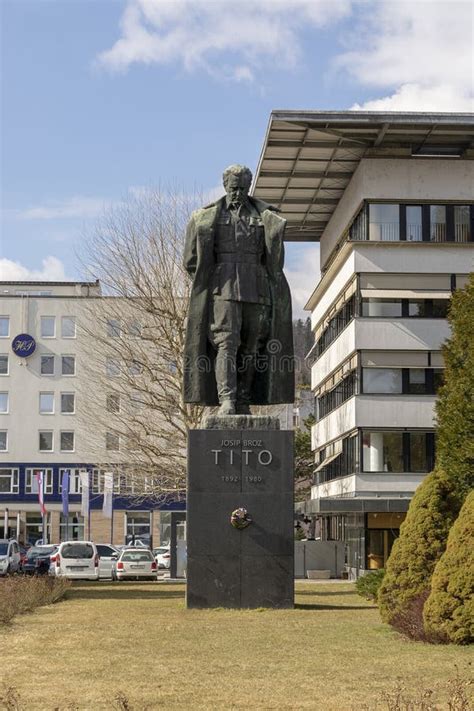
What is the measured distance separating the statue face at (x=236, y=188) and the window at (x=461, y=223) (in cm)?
3257

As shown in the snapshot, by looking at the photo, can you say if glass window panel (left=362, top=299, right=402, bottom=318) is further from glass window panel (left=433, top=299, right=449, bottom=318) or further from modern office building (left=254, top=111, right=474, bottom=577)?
glass window panel (left=433, top=299, right=449, bottom=318)

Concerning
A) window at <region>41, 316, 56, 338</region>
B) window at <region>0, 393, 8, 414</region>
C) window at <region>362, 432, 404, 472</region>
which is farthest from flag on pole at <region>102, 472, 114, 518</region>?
window at <region>41, 316, 56, 338</region>

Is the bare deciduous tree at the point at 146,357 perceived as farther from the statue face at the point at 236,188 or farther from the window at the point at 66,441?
the window at the point at 66,441

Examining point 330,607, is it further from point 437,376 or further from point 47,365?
point 47,365

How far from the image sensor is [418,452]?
48406 millimetres

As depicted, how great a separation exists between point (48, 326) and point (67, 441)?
29.6 ft

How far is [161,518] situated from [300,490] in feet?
41.3

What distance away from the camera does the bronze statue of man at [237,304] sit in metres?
17.6

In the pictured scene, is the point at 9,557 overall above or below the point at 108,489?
below

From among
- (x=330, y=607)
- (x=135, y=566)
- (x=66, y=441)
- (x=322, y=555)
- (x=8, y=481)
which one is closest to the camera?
(x=330, y=607)

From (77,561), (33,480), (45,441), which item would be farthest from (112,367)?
(45,441)

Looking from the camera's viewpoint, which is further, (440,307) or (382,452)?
(440,307)

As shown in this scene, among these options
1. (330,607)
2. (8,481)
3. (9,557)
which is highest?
(8,481)

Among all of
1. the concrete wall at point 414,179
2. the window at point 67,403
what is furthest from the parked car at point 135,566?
the window at point 67,403
